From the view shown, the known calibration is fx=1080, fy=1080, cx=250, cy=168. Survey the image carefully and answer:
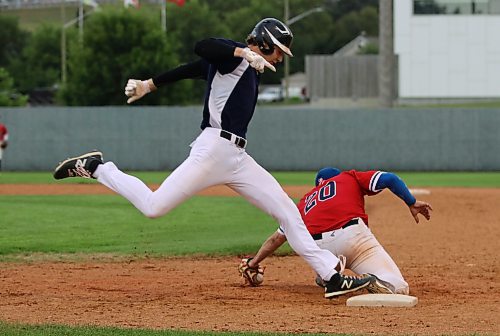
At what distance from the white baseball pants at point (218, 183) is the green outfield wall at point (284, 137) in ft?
83.6

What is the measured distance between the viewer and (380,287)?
879 centimetres

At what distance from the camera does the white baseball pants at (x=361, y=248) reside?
29.5 feet

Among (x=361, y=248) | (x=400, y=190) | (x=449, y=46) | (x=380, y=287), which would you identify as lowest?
(x=449, y=46)

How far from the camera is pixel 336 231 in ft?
29.7

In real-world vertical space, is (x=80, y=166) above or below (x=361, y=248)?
above

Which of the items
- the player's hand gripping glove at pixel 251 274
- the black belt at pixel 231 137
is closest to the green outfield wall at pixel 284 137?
the player's hand gripping glove at pixel 251 274

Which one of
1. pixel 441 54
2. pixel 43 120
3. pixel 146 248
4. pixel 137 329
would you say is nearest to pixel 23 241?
pixel 146 248

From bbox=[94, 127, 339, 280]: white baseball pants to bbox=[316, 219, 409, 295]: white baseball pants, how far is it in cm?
51

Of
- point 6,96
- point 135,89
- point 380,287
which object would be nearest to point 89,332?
point 135,89

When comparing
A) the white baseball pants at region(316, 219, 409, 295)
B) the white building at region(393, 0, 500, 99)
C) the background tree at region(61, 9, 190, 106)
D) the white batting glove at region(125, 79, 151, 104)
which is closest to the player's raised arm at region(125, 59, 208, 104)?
the white batting glove at region(125, 79, 151, 104)

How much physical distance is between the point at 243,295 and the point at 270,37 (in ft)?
7.29

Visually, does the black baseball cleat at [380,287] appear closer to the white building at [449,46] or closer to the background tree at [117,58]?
the background tree at [117,58]

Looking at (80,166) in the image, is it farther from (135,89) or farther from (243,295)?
(243,295)

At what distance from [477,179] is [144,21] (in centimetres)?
2129
